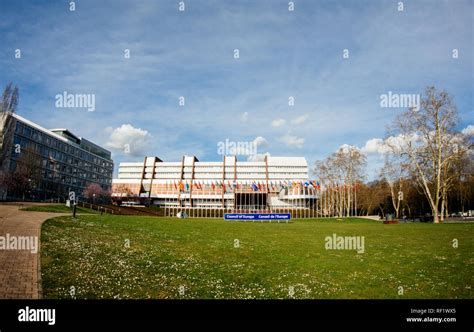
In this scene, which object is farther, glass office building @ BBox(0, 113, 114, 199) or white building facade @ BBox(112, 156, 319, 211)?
white building facade @ BBox(112, 156, 319, 211)

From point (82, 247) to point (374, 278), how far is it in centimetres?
1380

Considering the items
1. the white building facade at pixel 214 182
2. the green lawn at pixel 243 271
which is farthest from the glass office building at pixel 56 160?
the green lawn at pixel 243 271

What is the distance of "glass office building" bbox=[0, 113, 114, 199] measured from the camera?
79.1 metres

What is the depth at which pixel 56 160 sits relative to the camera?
101 metres

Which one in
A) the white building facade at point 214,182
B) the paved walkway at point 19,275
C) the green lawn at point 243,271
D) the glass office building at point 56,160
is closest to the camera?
the paved walkway at point 19,275

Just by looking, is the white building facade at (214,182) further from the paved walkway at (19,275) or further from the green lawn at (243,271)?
the paved walkway at (19,275)

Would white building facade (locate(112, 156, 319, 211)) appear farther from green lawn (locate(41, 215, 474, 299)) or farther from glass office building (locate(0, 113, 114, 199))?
green lawn (locate(41, 215, 474, 299))

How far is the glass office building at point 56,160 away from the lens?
79125 millimetres

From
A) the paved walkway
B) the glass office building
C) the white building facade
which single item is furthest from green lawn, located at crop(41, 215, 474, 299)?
the white building facade

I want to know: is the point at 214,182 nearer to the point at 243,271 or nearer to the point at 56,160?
the point at 56,160

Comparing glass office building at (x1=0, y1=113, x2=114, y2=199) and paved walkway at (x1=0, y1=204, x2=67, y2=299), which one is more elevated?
glass office building at (x1=0, y1=113, x2=114, y2=199)

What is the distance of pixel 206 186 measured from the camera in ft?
411
